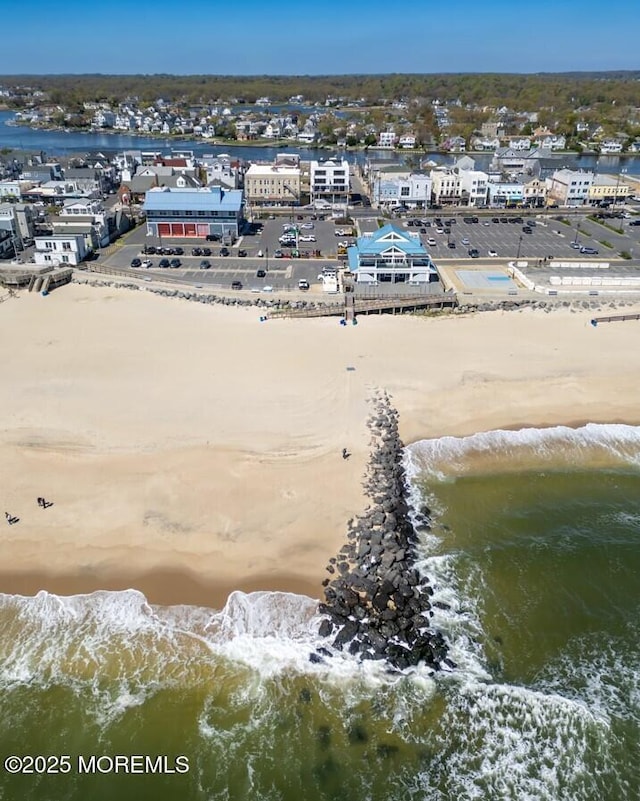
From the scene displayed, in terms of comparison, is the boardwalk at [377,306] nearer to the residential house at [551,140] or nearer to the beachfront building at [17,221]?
the beachfront building at [17,221]

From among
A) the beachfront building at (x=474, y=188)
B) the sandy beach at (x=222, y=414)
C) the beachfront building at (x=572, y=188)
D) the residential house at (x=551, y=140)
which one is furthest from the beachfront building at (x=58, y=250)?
the residential house at (x=551, y=140)

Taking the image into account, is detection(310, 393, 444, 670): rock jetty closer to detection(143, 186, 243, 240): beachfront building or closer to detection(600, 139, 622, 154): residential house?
detection(143, 186, 243, 240): beachfront building

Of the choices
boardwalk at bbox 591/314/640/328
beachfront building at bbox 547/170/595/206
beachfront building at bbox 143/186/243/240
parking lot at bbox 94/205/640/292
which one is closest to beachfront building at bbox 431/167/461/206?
parking lot at bbox 94/205/640/292

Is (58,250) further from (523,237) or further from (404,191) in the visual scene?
(523,237)

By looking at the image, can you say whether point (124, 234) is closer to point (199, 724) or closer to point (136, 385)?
point (136, 385)

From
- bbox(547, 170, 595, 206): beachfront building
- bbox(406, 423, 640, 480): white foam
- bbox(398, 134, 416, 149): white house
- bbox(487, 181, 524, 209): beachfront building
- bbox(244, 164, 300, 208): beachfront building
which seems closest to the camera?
bbox(406, 423, 640, 480): white foam

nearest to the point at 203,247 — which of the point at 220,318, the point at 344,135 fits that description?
the point at 220,318
